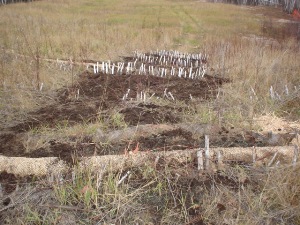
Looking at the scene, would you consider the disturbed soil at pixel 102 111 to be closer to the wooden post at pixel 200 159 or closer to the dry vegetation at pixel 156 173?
the dry vegetation at pixel 156 173

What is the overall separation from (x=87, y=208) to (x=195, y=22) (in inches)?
526

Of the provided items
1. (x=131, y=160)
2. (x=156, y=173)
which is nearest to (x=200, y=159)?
(x=156, y=173)

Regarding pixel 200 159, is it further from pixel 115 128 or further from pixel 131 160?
pixel 115 128

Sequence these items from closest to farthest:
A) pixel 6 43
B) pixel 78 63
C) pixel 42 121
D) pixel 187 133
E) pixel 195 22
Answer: pixel 187 133 → pixel 42 121 → pixel 78 63 → pixel 6 43 → pixel 195 22

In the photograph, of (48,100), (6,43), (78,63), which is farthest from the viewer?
(6,43)

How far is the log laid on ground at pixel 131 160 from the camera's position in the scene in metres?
2.69

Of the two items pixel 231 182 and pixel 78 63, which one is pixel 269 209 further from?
pixel 78 63

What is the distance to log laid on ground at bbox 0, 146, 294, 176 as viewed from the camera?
8.82 ft

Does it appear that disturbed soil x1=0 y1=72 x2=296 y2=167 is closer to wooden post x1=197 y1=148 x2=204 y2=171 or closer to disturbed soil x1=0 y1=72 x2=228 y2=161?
disturbed soil x1=0 y1=72 x2=228 y2=161

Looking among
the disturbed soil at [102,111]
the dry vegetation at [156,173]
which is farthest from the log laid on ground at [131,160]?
the disturbed soil at [102,111]

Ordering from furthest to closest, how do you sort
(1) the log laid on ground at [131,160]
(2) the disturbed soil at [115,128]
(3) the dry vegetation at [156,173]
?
(2) the disturbed soil at [115,128] → (1) the log laid on ground at [131,160] → (3) the dry vegetation at [156,173]

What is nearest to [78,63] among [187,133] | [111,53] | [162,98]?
[111,53]

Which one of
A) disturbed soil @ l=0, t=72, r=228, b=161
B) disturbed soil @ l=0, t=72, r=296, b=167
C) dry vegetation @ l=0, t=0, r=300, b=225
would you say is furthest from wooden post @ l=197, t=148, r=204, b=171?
disturbed soil @ l=0, t=72, r=228, b=161

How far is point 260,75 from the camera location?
5.53 meters
